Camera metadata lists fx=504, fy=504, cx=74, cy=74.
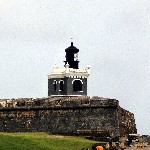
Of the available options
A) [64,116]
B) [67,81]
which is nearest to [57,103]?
[64,116]

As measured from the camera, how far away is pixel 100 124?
81.6 ft

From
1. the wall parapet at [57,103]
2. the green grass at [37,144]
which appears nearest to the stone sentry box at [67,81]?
the wall parapet at [57,103]

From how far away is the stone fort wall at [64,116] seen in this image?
81.7 ft

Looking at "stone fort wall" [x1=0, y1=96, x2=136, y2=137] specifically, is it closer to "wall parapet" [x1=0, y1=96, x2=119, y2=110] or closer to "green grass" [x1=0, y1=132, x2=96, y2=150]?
"wall parapet" [x1=0, y1=96, x2=119, y2=110]

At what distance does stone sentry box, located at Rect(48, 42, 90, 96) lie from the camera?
33719 mm

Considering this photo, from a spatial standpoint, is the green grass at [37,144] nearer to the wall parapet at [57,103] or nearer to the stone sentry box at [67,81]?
the wall parapet at [57,103]

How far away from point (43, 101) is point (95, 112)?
2861 mm

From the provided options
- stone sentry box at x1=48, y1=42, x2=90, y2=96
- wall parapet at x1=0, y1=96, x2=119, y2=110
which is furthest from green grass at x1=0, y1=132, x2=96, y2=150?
stone sentry box at x1=48, y1=42, x2=90, y2=96

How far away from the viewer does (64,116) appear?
2548cm

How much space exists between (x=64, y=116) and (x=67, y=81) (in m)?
8.34

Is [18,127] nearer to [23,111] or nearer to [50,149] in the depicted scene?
[23,111]

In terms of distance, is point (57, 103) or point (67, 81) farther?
point (67, 81)

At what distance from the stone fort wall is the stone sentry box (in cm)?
703

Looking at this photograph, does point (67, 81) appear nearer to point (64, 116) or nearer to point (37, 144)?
point (64, 116)
